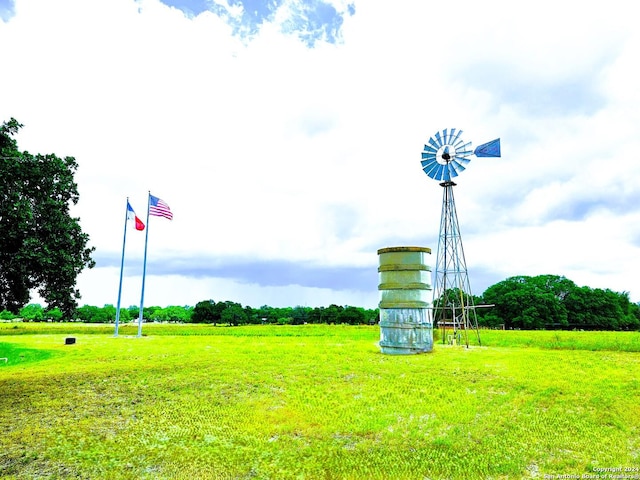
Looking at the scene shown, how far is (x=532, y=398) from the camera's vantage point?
1384 centimetres

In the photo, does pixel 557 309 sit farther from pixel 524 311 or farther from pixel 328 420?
pixel 328 420

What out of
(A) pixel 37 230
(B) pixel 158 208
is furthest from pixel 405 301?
(B) pixel 158 208

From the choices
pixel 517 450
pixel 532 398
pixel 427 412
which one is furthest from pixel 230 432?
pixel 532 398

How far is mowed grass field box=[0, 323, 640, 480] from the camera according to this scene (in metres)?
9.35

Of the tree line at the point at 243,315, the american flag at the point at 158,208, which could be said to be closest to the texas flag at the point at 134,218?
the american flag at the point at 158,208

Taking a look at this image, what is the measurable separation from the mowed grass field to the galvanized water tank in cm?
300

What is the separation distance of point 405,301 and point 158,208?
28.5m

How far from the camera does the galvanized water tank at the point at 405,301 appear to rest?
23.8m

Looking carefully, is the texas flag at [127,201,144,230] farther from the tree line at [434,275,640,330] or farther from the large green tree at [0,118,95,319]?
the tree line at [434,275,640,330]

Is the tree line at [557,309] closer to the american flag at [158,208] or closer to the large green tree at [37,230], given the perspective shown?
the american flag at [158,208]

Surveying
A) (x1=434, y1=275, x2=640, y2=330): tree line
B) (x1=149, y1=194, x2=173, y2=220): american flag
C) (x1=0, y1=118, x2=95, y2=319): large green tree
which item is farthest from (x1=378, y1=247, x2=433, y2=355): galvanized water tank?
(x1=434, y1=275, x2=640, y2=330): tree line

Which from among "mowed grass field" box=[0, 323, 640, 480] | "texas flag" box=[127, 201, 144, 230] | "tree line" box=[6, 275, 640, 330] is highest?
"texas flag" box=[127, 201, 144, 230]

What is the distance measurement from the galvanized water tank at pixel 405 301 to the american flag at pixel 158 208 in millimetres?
25876

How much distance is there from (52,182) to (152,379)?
10809 millimetres
